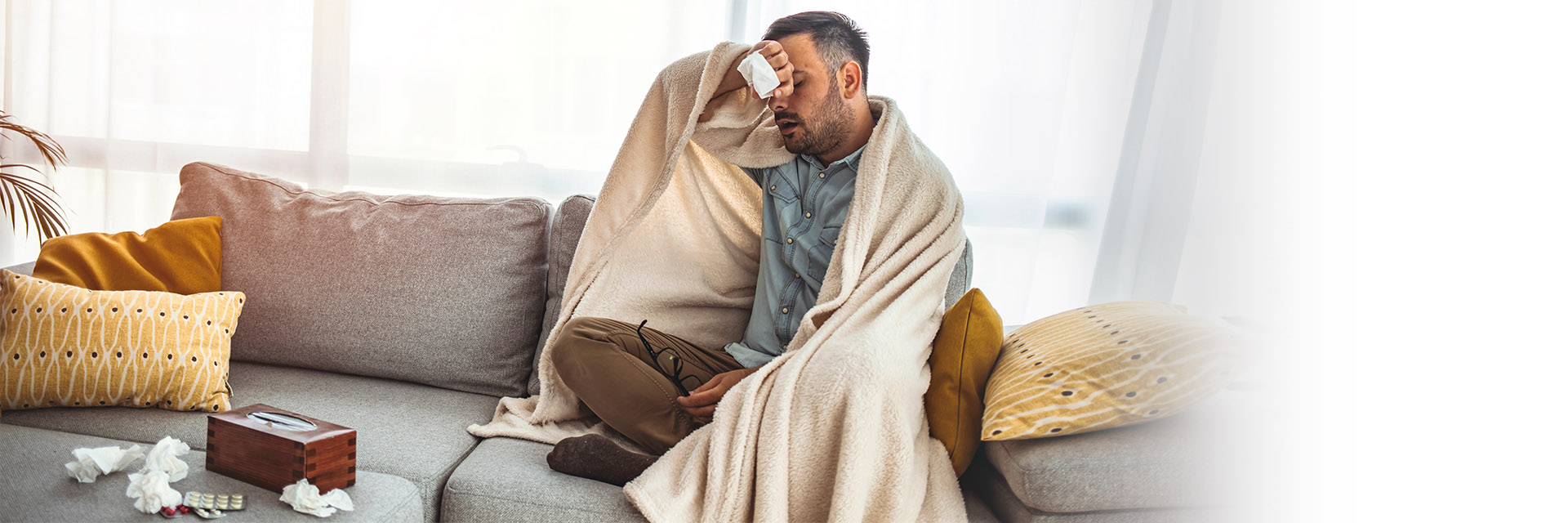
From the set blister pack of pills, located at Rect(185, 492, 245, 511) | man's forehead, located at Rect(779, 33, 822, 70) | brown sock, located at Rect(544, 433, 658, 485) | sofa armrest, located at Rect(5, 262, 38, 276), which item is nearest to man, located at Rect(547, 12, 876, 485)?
man's forehead, located at Rect(779, 33, 822, 70)

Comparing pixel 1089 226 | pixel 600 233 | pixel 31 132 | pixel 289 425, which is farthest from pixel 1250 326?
pixel 31 132

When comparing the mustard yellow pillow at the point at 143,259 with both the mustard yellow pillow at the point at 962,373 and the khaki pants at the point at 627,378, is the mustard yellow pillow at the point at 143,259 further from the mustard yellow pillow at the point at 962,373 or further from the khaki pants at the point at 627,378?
the mustard yellow pillow at the point at 962,373

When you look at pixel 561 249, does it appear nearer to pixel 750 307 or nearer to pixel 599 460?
pixel 750 307

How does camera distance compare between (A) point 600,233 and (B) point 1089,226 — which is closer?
(A) point 600,233

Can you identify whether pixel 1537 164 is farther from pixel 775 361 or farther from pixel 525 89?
pixel 525 89

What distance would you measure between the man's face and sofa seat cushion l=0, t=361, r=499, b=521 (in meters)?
0.77

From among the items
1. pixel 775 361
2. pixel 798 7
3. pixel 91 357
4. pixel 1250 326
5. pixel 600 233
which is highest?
pixel 798 7

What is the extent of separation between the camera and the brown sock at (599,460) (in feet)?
4.07

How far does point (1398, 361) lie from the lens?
1.21 ft

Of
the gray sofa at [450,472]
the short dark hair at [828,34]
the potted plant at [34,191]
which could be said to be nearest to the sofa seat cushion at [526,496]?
the gray sofa at [450,472]

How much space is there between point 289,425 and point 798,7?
58.3 inches

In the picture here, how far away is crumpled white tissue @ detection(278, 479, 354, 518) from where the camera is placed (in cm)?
105

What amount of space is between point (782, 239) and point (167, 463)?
3.26 feet

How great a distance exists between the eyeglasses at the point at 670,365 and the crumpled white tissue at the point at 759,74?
46 centimetres
